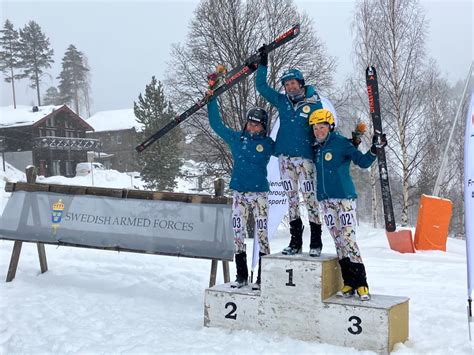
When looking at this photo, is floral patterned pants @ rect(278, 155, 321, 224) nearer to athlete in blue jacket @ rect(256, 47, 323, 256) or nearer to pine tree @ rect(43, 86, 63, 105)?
athlete in blue jacket @ rect(256, 47, 323, 256)

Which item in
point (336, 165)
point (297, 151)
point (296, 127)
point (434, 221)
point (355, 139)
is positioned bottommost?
point (434, 221)

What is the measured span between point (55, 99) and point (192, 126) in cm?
5389

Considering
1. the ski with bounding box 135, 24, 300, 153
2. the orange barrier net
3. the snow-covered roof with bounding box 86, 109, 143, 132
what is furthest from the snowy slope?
the snow-covered roof with bounding box 86, 109, 143, 132

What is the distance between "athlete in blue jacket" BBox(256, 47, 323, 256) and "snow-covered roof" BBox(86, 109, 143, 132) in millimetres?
45946

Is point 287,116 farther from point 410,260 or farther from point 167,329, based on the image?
point 410,260

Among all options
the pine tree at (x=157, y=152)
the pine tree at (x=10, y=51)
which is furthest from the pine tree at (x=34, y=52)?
the pine tree at (x=157, y=152)

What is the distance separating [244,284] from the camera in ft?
17.7

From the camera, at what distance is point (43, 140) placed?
38.4 metres

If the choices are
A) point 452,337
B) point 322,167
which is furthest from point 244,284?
point 452,337

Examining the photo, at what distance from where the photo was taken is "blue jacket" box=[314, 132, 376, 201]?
4.67 meters

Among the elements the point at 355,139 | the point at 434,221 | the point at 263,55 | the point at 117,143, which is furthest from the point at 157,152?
the point at 117,143

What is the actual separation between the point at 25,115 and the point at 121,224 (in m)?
38.1

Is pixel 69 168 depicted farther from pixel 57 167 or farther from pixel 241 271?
pixel 241 271

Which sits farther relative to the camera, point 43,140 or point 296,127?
point 43,140
